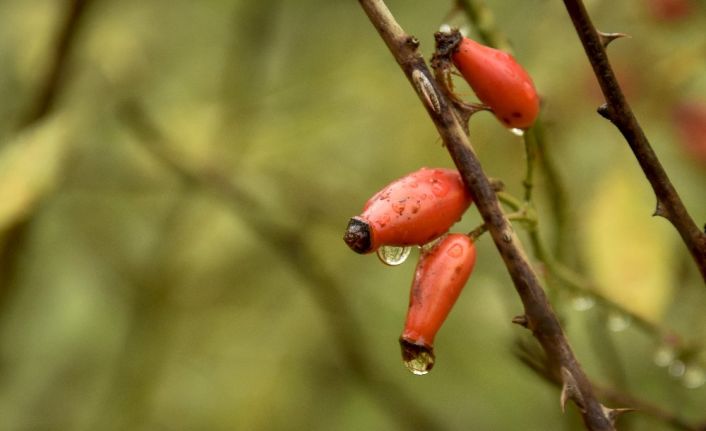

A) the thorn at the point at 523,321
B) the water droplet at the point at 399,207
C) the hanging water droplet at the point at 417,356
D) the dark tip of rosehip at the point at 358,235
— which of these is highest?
the water droplet at the point at 399,207

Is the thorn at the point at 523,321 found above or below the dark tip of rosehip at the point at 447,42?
below

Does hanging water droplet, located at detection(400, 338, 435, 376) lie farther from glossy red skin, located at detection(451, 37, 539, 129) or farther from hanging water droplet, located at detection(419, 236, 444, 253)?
glossy red skin, located at detection(451, 37, 539, 129)

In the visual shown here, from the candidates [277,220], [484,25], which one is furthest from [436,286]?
[277,220]

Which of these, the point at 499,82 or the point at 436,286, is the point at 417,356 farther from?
the point at 499,82

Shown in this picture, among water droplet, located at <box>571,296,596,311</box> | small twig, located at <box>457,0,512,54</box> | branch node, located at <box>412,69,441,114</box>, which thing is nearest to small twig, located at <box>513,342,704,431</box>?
water droplet, located at <box>571,296,596,311</box>

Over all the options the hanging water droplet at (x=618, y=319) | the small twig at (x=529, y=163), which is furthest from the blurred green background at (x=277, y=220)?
the small twig at (x=529, y=163)

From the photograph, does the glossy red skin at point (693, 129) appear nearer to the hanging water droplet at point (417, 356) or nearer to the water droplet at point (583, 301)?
the water droplet at point (583, 301)

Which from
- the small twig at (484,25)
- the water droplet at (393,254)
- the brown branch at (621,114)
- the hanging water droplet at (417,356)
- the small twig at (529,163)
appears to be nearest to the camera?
the brown branch at (621,114)
